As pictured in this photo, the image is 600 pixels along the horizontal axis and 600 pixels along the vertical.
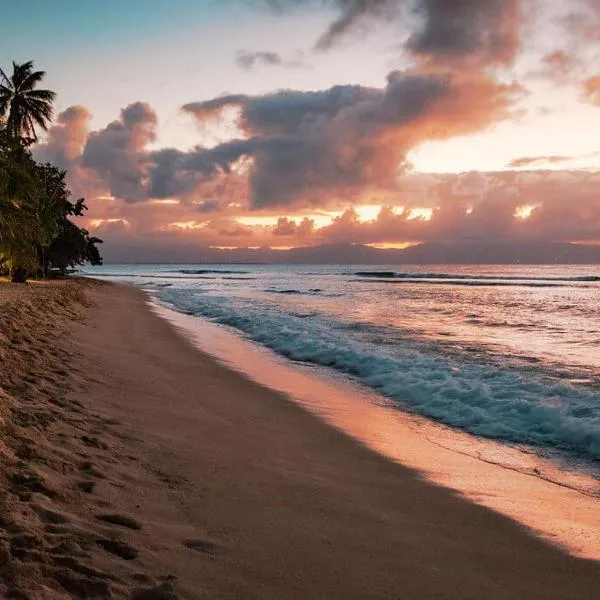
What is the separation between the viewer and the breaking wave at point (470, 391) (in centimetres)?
809

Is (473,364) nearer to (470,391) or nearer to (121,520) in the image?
(470,391)

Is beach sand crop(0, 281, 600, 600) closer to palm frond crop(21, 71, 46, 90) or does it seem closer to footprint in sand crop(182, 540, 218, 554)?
footprint in sand crop(182, 540, 218, 554)

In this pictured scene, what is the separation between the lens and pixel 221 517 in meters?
4.07

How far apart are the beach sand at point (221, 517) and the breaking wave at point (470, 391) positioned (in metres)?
2.81

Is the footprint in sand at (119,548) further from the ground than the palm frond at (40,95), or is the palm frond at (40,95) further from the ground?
the palm frond at (40,95)

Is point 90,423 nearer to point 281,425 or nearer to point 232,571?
point 281,425

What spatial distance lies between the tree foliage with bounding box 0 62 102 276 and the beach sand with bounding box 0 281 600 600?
70.0 ft

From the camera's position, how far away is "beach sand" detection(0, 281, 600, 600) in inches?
123

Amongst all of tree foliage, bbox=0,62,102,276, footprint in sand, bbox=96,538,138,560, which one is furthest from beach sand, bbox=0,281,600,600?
tree foliage, bbox=0,62,102,276

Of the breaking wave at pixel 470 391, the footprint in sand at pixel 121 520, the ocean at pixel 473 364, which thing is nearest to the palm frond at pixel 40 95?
the ocean at pixel 473 364

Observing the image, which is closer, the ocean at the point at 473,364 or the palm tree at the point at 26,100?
the ocean at the point at 473,364

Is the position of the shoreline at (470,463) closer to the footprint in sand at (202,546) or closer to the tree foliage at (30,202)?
the footprint in sand at (202,546)

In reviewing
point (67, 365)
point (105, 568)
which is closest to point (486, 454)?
point (105, 568)

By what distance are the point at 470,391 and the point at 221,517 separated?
286 inches
